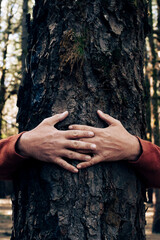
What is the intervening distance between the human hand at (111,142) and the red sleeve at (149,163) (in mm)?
47

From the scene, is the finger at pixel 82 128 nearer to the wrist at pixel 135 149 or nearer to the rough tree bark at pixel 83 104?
the rough tree bark at pixel 83 104

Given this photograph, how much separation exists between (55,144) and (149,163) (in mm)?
633

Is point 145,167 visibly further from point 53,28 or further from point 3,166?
point 53,28

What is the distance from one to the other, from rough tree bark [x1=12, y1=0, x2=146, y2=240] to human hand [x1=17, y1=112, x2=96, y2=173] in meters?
0.07

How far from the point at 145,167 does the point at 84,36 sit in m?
0.95

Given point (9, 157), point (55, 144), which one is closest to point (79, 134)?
point (55, 144)

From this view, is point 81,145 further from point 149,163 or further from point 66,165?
point 149,163

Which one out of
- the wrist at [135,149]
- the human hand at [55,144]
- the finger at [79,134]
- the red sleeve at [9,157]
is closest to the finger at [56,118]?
the human hand at [55,144]

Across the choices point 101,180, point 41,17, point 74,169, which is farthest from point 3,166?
point 41,17

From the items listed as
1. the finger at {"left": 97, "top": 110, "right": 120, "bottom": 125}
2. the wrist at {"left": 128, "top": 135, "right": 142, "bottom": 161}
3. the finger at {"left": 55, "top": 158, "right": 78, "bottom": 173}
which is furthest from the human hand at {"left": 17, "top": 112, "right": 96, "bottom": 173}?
the wrist at {"left": 128, "top": 135, "right": 142, "bottom": 161}

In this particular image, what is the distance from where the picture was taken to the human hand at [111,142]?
62.8 inches

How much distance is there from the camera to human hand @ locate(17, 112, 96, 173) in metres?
1.58

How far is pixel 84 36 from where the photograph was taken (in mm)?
1741

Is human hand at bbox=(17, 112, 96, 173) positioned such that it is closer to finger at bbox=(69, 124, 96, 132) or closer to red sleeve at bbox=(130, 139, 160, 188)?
finger at bbox=(69, 124, 96, 132)
